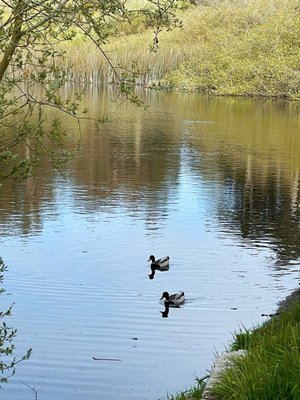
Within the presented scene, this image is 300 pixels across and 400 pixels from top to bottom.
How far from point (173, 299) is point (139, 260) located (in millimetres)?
2945

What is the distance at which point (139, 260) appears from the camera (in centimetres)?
1527

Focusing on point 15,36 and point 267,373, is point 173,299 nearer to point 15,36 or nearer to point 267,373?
point 15,36

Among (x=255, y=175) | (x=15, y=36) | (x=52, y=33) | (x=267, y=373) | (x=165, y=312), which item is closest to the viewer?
(x=267, y=373)

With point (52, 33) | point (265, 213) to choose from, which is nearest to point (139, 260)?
point (265, 213)

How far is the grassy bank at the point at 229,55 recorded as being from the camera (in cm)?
6300

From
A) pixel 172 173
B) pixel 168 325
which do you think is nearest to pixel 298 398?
pixel 168 325

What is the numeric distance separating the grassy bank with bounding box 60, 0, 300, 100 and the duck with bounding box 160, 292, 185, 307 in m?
49.2

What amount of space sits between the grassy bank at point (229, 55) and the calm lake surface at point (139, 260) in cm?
3367

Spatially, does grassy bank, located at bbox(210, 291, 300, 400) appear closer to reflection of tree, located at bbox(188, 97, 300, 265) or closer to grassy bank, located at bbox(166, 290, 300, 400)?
grassy bank, located at bbox(166, 290, 300, 400)

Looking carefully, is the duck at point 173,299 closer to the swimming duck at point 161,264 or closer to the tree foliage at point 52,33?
the swimming duck at point 161,264

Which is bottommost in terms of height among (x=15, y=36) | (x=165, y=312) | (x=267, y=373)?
(x=165, y=312)

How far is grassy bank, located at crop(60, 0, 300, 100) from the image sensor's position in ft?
207

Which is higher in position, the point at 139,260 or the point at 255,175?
the point at 255,175

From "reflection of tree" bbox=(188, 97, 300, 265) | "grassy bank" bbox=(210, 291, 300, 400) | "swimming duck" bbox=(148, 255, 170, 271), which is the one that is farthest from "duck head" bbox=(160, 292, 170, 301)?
"grassy bank" bbox=(210, 291, 300, 400)
